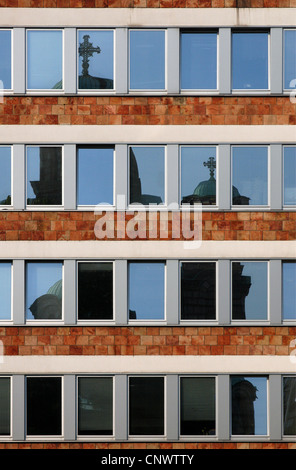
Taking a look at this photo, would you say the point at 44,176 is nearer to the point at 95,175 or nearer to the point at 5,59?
the point at 95,175

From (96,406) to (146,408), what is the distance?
4.24 ft

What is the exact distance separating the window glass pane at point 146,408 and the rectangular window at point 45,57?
817 centimetres

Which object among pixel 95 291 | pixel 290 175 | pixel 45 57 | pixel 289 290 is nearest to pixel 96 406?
pixel 95 291

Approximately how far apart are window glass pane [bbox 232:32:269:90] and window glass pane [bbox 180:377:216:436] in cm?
810

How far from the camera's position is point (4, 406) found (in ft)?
56.4

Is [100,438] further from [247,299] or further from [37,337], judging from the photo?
[247,299]

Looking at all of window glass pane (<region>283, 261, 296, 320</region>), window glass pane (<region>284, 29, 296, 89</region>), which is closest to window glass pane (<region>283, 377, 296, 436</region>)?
window glass pane (<region>283, 261, 296, 320</region>)

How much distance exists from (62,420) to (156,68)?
9.51 m

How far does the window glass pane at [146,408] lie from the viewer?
17125mm

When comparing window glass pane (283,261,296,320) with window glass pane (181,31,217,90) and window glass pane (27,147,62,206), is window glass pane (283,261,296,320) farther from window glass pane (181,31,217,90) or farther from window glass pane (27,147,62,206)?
window glass pane (27,147,62,206)

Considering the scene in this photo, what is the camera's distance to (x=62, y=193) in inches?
685

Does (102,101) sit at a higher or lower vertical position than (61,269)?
higher

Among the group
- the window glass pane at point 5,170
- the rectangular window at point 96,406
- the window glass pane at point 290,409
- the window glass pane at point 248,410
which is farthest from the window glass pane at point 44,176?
the window glass pane at point 290,409

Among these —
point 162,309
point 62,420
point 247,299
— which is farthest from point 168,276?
point 62,420
